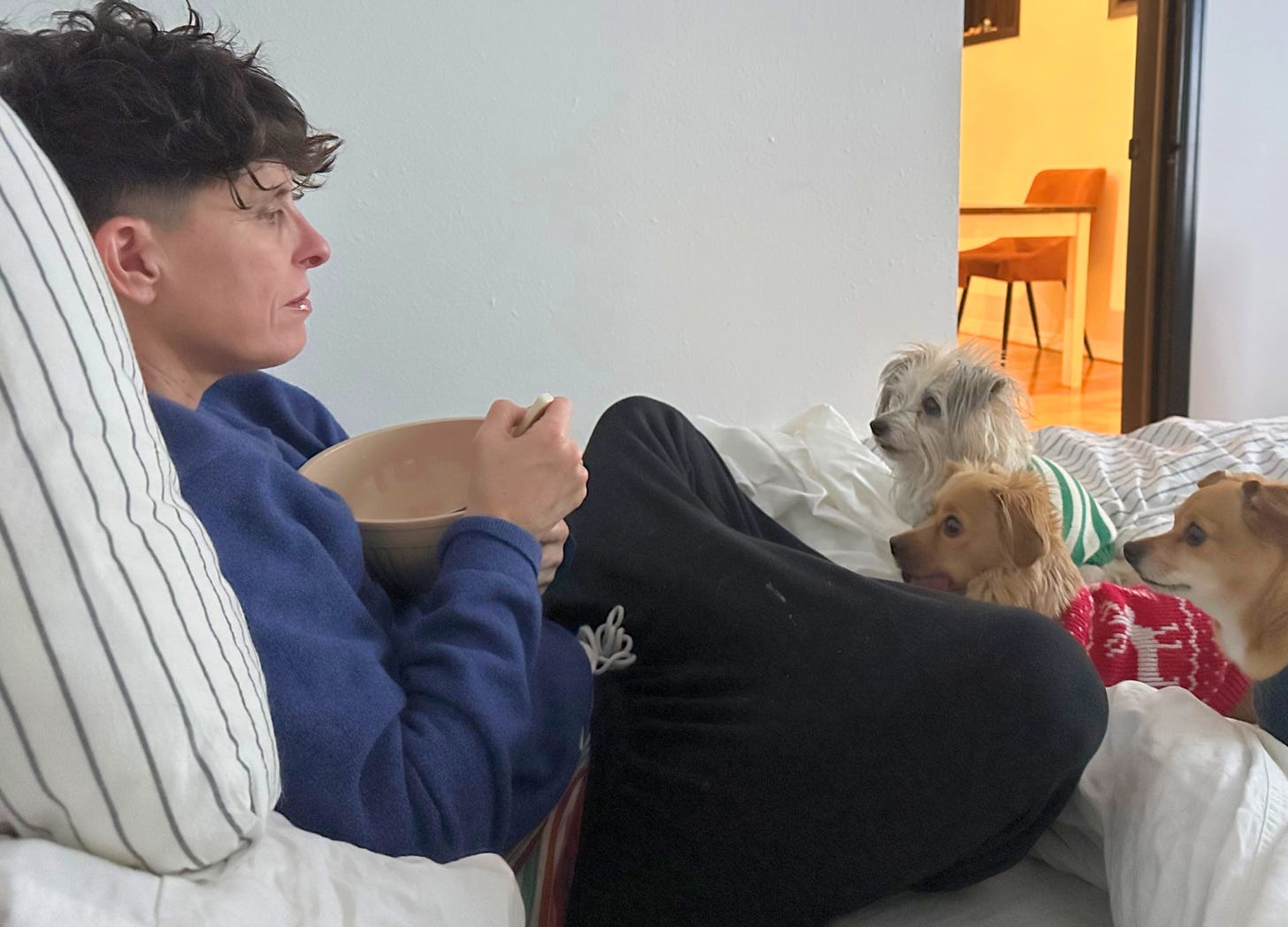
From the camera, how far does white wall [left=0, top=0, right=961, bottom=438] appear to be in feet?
5.36

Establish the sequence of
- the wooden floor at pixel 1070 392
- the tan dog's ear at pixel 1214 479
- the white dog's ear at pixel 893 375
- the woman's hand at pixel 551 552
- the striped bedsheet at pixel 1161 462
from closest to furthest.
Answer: the woman's hand at pixel 551 552 → the tan dog's ear at pixel 1214 479 → the striped bedsheet at pixel 1161 462 → the white dog's ear at pixel 893 375 → the wooden floor at pixel 1070 392

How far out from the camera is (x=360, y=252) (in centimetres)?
165

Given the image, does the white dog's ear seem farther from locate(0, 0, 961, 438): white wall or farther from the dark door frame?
the dark door frame

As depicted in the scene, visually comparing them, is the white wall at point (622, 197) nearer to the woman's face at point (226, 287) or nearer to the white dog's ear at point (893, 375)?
the white dog's ear at point (893, 375)

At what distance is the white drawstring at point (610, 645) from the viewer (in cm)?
92

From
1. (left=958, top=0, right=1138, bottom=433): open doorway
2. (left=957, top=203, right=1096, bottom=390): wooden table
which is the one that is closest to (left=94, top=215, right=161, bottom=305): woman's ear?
(left=958, top=0, right=1138, bottom=433): open doorway

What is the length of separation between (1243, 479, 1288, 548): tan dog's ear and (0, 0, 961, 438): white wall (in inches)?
44.6

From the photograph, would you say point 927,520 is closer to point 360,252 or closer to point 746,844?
point 746,844

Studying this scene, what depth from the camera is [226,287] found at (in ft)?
2.47

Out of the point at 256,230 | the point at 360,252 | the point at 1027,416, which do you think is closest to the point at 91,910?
the point at 256,230

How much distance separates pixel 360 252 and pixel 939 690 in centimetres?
122

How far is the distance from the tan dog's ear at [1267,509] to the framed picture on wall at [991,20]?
16.4 ft

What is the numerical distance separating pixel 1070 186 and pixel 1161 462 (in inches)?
138

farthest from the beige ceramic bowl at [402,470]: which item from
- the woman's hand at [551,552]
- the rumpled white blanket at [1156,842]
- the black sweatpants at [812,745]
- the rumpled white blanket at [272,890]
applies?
the rumpled white blanket at [1156,842]
